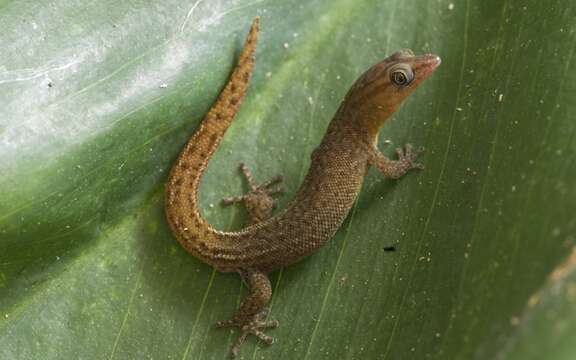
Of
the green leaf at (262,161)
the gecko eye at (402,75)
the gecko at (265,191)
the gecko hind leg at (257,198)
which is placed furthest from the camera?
the gecko hind leg at (257,198)

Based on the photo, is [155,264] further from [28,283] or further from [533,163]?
[533,163]

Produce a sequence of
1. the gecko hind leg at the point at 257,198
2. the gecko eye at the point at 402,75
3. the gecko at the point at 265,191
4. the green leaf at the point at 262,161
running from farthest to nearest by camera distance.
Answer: the gecko hind leg at the point at 257,198, the gecko at the point at 265,191, the gecko eye at the point at 402,75, the green leaf at the point at 262,161

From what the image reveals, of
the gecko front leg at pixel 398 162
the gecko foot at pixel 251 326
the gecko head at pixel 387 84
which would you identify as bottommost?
the gecko foot at pixel 251 326

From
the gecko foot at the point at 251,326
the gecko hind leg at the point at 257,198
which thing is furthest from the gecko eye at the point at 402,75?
the gecko foot at the point at 251,326

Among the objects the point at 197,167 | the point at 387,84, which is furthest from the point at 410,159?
the point at 197,167

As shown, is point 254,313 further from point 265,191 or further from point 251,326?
point 265,191

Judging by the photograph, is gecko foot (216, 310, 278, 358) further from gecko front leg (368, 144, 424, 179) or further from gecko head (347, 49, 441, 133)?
gecko head (347, 49, 441, 133)

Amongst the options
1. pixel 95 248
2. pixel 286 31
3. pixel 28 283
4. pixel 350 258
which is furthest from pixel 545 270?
pixel 28 283

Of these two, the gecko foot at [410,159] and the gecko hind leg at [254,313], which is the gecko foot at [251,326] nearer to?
the gecko hind leg at [254,313]
